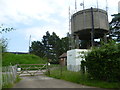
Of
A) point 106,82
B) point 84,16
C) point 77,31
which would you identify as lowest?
point 106,82

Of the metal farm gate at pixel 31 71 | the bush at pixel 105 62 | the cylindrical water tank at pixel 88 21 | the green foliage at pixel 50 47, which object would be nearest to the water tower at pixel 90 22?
the cylindrical water tank at pixel 88 21

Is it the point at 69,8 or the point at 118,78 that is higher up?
the point at 69,8

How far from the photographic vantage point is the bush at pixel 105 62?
9.80m

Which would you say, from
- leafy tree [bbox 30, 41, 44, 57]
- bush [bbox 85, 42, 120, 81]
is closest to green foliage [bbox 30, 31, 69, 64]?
leafy tree [bbox 30, 41, 44, 57]

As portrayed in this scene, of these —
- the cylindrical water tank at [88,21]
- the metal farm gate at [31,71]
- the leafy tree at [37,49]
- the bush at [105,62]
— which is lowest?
the metal farm gate at [31,71]

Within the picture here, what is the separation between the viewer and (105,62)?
1015 centimetres

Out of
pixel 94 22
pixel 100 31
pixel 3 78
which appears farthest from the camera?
pixel 100 31

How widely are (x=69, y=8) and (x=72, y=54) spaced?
26.6 ft

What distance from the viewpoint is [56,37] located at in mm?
59656

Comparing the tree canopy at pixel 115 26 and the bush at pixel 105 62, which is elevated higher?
the tree canopy at pixel 115 26

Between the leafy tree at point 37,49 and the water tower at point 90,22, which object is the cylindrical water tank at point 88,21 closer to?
the water tower at point 90,22

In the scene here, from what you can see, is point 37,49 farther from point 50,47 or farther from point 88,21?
point 88,21

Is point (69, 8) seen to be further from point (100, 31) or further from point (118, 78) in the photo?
point (118, 78)

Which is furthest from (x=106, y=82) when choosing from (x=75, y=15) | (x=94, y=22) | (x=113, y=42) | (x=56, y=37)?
(x=56, y=37)
